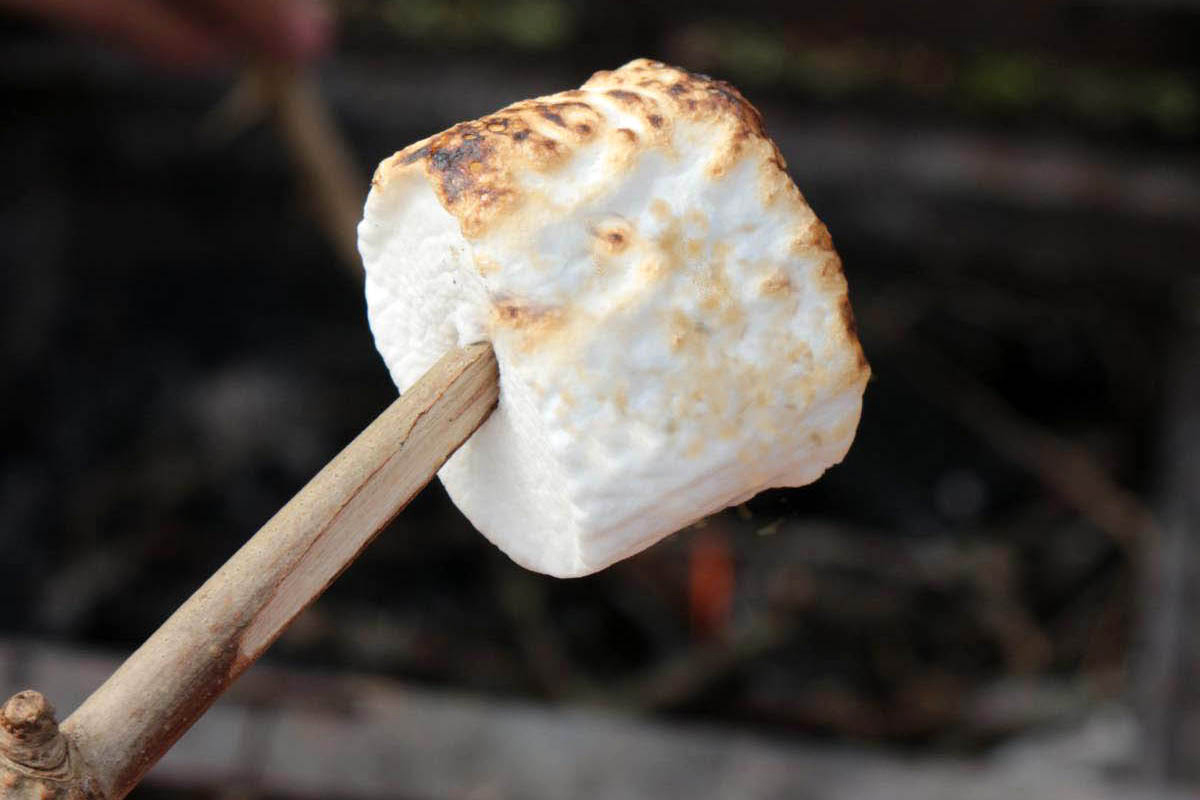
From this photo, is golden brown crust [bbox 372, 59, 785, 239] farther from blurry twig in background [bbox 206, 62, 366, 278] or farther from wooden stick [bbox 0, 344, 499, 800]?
blurry twig in background [bbox 206, 62, 366, 278]

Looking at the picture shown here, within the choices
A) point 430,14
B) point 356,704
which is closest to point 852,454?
point 356,704

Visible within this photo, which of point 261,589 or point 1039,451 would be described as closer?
point 261,589

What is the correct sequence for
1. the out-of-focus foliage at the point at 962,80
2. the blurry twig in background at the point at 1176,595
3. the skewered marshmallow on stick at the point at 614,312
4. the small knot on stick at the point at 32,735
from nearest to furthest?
the small knot on stick at the point at 32,735 → the skewered marshmallow on stick at the point at 614,312 → the blurry twig in background at the point at 1176,595 → the out-of-focus foliage at the point at 962,80

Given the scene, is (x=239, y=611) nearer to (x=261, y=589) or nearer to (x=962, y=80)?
(x=261, y=589)

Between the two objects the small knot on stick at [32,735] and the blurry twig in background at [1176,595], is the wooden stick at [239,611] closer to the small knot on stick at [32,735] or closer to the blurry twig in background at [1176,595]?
the small knot on stick at [32,735]

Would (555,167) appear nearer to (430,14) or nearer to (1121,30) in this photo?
(1121,30)

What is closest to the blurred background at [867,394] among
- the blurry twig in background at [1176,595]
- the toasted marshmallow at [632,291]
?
the blurry twig in background at [1176,595]

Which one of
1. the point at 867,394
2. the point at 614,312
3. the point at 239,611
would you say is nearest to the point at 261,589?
the point at 239,611
